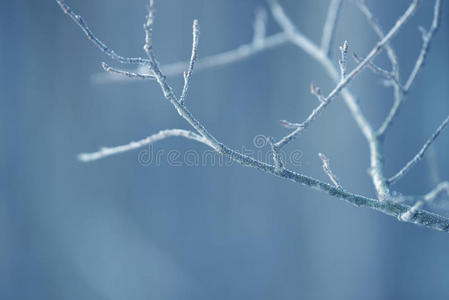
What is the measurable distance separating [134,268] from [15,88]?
1414 millimetres

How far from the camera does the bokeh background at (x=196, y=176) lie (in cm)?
226

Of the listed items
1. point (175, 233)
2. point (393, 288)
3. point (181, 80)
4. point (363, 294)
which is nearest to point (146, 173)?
point (175, 233)

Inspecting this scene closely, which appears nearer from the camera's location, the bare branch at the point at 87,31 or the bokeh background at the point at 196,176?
the bare branch at the point at 87,31

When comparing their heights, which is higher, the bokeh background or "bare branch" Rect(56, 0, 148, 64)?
the bokeh background

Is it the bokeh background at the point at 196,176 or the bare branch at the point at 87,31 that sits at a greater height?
the bokeh background at the point at 196,176

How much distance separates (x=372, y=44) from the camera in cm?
219

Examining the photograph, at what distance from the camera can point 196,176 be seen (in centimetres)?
238

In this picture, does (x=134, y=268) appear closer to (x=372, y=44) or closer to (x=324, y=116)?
(x=324, y=116)

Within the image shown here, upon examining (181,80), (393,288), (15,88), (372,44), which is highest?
(372,44)

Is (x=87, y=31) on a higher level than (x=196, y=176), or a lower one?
lower

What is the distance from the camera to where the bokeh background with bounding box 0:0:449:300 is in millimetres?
2264

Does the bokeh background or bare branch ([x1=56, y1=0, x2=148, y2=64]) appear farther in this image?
the bokeh background

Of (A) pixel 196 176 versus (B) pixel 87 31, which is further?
(A) pixel 196 176

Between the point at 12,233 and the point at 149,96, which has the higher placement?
the point at 149,96
